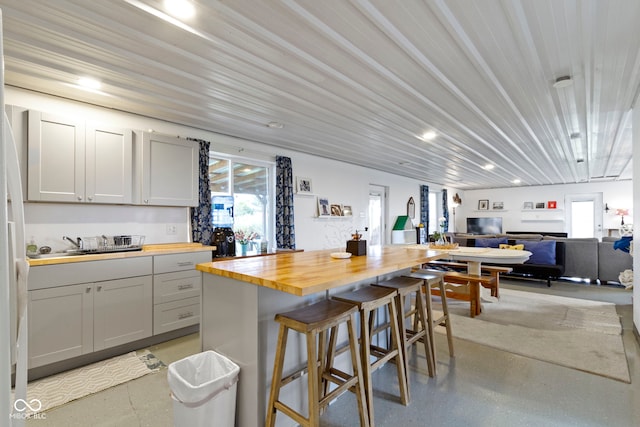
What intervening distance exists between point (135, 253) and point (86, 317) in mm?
609

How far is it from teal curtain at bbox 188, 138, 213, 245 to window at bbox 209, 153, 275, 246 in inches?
7.3

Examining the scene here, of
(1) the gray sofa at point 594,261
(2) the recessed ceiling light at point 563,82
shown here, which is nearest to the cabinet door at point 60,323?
(2) the recessed ceiling light at point 563,82

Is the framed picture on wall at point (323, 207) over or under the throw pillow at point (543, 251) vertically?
over

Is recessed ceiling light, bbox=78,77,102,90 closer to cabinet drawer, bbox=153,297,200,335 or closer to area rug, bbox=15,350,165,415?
cabinet drawer, bbox=153,297,200,335

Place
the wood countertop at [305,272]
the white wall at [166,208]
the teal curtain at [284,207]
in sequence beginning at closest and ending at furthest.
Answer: the wood countertop at [305,272]
the white wall at [166,208]
the teal curtain at [284,207]

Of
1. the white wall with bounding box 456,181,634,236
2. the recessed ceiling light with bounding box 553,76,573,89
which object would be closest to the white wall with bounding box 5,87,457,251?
the recessed ceiling light with bounding box 553,76,573,89

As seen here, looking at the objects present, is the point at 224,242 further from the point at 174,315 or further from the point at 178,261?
the point at 174,315

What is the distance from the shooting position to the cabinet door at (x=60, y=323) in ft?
7.41

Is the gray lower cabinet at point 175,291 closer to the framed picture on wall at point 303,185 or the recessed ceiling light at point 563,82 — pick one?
the framed picture on wall at point 303,185

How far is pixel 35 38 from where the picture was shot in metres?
1.89

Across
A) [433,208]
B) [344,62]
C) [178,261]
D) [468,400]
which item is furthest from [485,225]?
[178,261]

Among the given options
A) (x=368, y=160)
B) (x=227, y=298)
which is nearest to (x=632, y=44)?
(x=227, y=298)

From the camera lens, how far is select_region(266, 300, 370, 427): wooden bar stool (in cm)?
147

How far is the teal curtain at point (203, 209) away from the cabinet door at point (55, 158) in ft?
3.67
